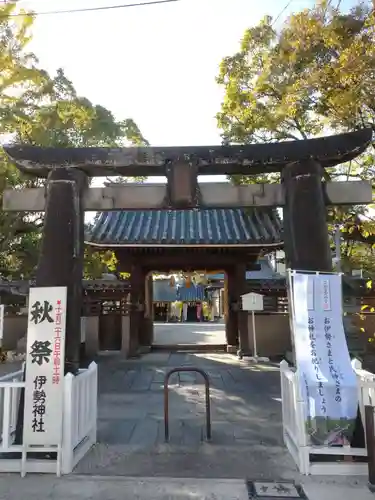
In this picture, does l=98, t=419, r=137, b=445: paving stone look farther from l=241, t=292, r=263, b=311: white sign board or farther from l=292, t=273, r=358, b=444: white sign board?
l=241, t=292, r=263, b=311: white sign board

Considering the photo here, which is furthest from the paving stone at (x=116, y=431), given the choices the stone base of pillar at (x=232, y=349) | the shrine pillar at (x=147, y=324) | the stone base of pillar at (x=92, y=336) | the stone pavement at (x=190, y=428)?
the shrine pillar at (x=147, y=324)

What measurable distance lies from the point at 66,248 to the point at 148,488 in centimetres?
298

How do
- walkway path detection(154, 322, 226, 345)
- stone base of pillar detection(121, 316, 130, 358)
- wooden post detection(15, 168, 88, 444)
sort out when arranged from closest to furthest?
1. wooden post detection(15, 168, 88, 444)
2. stone base of pillar detection(121, 316, 130, 358)
3. walkway path detection(154, 322, 226, 345)

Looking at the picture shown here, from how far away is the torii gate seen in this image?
517cm

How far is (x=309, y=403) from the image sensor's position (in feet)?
14.2

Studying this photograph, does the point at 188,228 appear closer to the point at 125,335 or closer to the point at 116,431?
the point at 125,335

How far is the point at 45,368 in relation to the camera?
173 inches

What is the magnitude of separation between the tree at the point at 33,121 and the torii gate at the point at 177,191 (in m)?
5.54

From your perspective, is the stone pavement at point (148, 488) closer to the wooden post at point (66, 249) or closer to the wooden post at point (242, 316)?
the wooden post at point (66, 249)

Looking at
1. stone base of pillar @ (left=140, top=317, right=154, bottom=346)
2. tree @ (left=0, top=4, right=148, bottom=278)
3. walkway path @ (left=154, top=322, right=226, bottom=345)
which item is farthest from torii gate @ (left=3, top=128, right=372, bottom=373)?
walkway path @ (left=154, top=322, right=226, bottom=345)

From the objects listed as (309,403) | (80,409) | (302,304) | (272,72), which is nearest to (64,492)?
(80,409)

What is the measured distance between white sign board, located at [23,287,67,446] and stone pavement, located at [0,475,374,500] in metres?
0.42

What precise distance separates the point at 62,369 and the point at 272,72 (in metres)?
8.26

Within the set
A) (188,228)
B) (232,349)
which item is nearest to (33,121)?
(188,228)
